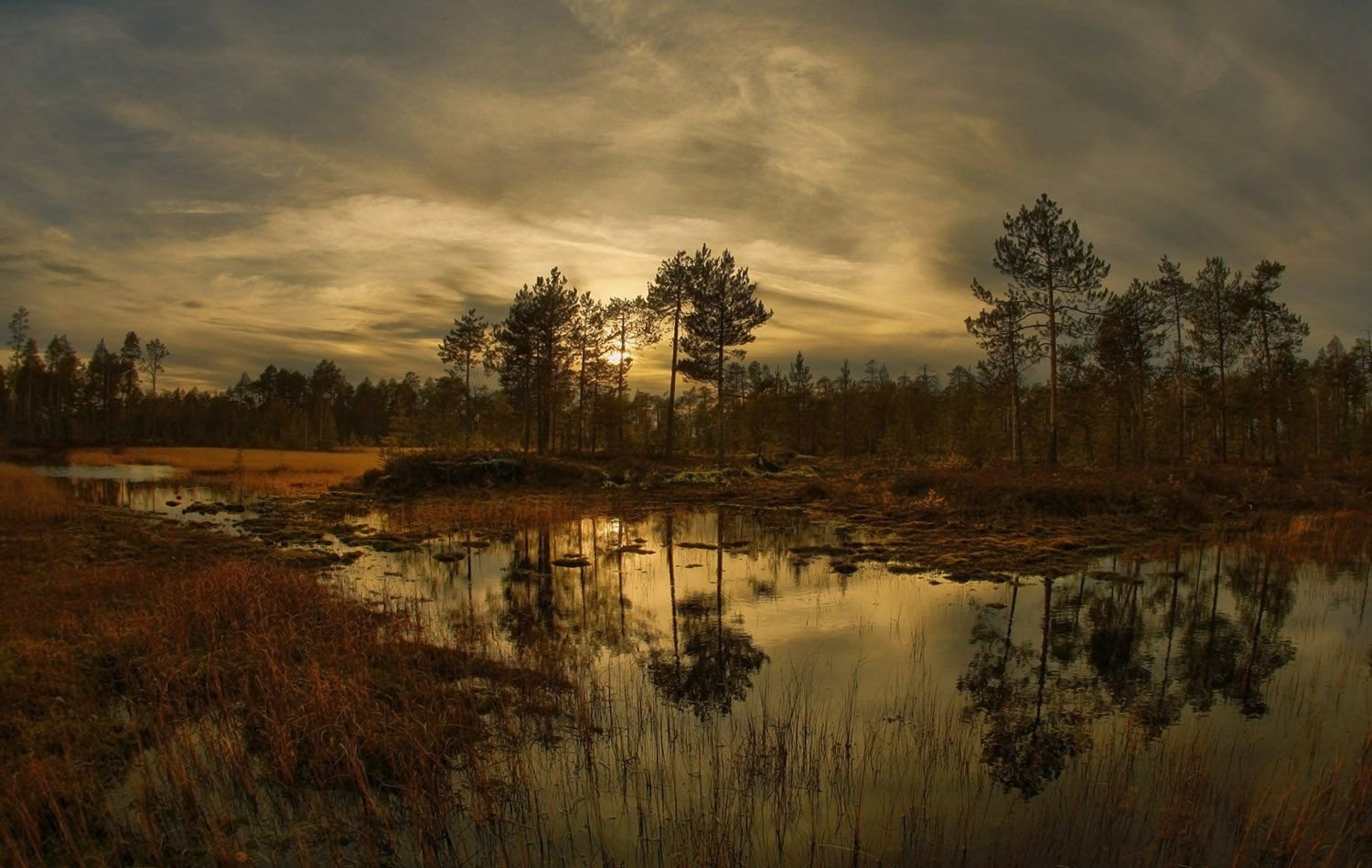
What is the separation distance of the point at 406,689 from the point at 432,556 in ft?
37.5

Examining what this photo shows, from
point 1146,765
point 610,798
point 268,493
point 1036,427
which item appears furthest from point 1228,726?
point 1036,427

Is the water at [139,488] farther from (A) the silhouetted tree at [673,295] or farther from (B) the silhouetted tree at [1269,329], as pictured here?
(B) the silhouetted tree at [1269,329]

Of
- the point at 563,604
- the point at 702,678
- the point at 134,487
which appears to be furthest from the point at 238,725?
the point at 134,487

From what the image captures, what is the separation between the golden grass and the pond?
47.8 feet

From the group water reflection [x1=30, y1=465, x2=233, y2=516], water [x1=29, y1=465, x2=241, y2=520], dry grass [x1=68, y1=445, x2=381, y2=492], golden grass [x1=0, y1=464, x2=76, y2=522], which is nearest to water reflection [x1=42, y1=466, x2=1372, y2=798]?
golden grass [x1=0, y1=464, x2=76, y2=522]

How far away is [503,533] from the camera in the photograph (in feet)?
79.0

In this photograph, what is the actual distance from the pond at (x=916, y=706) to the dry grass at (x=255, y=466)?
2872cm

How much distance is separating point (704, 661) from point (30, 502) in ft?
94.9

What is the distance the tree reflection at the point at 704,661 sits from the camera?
906cm

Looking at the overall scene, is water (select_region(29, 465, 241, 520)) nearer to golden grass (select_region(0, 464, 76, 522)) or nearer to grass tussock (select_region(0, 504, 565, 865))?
golden grass (select_region(0, 464, 76, 522))

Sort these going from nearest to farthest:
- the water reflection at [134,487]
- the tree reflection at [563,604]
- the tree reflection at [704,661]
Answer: the tree reflection at [704,661], the tree reflection at [563,604], the water reflection at [134,487]

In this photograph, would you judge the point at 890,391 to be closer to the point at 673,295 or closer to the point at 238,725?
the point at 673,295

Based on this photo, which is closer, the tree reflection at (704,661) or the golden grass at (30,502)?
the tree reflection at (704,661)

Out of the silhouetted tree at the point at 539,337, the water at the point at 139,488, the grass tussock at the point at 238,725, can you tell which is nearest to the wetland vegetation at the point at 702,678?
the grass tussock at the point at 238,725
